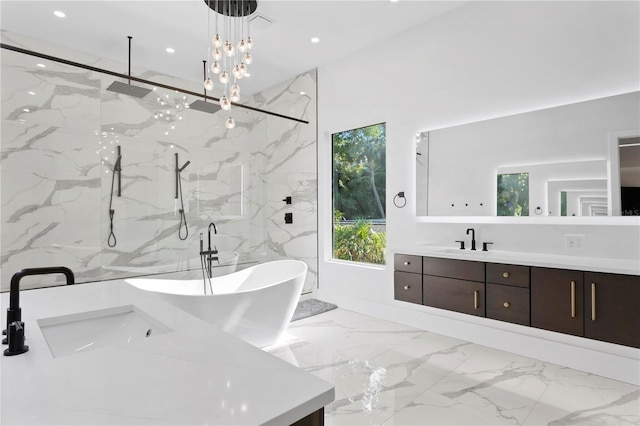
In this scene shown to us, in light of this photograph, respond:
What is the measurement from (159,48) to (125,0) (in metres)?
0.91

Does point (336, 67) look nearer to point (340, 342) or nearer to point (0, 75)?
point (340, 342)

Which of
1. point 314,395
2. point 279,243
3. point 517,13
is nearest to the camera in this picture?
point 314,395

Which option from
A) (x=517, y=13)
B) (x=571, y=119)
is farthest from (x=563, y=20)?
(x=571, y=119)

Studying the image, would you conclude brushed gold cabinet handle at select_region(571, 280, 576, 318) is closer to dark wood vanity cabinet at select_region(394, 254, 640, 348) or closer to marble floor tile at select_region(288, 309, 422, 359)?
dark wood vanity cabinet at select_region(394, 254, 640, 348)

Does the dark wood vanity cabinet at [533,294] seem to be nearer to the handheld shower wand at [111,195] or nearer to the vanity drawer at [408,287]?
the vanity drawer at [408,287]

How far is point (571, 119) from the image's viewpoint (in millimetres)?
2744

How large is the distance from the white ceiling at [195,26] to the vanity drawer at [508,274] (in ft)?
7.88

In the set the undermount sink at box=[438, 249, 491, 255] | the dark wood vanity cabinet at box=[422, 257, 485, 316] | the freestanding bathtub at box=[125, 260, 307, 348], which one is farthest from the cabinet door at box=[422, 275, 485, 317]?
the freestanding bathtub at box=[125, 260, 307, 348]

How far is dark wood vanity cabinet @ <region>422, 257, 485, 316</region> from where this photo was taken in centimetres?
284

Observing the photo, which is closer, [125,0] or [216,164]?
[125,0]

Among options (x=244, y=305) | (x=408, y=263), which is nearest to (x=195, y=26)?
(x=244, y=305)

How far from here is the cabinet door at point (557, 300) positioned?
236cm

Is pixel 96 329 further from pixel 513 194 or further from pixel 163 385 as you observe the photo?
pixel 513 194

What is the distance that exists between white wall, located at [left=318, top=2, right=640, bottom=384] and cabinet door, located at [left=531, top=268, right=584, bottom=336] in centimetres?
41
